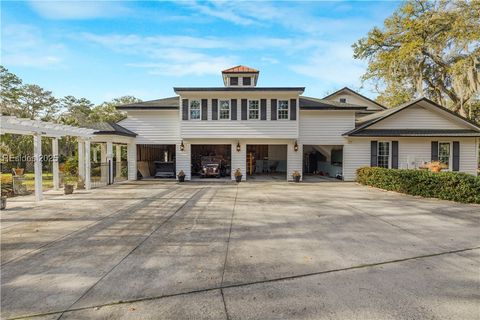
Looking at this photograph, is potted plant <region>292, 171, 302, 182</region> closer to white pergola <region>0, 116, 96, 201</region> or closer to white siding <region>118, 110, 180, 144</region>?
white siding <region>118, 110, 180, 144</region>

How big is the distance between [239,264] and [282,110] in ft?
45.1

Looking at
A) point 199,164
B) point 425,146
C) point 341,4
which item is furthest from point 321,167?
point 341,4

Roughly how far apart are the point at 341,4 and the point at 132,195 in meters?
12.5

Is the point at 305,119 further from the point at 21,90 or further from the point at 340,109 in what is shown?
the point at 21,90

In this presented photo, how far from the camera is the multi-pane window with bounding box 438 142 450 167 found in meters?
17.3

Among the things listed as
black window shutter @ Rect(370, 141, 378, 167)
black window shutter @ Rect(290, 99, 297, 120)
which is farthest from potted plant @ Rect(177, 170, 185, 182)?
black window shutter @ Rect(370, 141, 378, 167)

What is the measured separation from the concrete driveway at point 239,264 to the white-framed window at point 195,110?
9.58 meters

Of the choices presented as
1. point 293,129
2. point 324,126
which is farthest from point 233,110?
point 324,126

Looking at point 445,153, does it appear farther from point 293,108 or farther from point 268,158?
point 268,158

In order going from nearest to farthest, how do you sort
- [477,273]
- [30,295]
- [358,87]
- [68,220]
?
[30,295] → [477,273] → [68,220] → [358,87]

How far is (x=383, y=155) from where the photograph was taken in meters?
17.5

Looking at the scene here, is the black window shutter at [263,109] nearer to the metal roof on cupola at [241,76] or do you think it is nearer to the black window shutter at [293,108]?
the black window shutter at [293,108]

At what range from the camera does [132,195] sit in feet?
37.8

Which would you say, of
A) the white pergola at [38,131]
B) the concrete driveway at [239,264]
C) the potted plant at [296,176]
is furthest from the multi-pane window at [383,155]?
the white pergola at [38,131]
